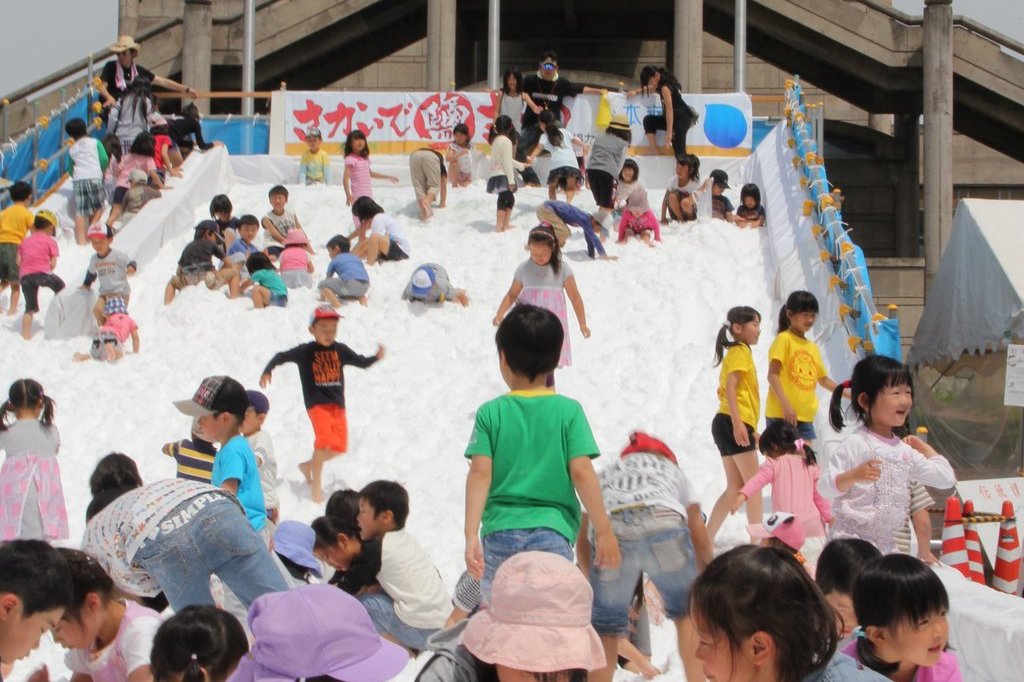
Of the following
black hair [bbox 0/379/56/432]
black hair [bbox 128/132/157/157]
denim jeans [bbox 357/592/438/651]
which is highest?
black hair [bbox 128/132/157/157]

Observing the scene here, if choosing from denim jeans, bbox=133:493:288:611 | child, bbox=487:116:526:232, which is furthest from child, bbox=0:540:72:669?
child, bbox=487:116:526:232

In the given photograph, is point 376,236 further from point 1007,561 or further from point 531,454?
point 531,454

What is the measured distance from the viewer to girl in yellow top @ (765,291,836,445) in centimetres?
889

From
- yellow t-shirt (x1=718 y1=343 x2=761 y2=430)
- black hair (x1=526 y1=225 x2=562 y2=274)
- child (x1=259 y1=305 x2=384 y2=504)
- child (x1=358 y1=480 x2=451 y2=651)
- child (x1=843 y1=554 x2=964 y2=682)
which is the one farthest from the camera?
black hair (x1=526 y1=225 x2=562 y2=274)

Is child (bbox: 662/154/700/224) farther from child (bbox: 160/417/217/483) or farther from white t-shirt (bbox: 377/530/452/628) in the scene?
white t-shirt (bbox: 377/530/452/628)

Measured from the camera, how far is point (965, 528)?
8.78 meters

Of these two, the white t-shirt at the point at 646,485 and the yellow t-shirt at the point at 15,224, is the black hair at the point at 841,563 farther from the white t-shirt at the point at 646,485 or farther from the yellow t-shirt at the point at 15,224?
the yellow t-shirt at the point at 15,224

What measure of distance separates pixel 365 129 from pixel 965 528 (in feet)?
41.2

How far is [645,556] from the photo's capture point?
541 centimetres

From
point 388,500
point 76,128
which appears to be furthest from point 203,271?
point 388,500

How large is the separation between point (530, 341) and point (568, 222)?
9.36m

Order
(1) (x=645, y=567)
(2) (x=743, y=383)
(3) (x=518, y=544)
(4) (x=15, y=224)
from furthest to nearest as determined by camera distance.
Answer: (4) (x=15, y=224), (2) (x=743, y=383), (1) (x=645, y=567), (3) (x=518, y=544)

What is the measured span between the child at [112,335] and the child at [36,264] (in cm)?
97

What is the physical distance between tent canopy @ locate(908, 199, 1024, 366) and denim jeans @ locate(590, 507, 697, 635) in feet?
30.7
